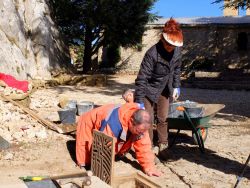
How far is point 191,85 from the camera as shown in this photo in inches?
789

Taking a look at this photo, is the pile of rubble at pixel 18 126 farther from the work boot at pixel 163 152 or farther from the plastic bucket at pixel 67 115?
the work boot at pixel 163 152

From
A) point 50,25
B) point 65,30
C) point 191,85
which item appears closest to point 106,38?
point 65,30

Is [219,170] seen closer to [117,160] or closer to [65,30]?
[117,160]

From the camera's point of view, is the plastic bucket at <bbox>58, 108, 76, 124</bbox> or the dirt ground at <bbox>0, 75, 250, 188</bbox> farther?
the plastic bucket at <bbox>58, 108, 76, 124</bbox>

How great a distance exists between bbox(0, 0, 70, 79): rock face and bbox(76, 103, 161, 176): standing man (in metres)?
9.93

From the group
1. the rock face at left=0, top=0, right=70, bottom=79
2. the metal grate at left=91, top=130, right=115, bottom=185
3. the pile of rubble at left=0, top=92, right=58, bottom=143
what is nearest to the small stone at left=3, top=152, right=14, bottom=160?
the pile of rubble at left=0, top=92, right=58, bottom=143

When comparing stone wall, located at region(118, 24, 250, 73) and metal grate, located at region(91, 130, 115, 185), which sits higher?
stone wall, located at region(118, 24, 250, 73)

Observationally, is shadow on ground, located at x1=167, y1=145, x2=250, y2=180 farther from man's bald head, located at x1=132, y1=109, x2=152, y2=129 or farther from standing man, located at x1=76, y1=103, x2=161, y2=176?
man's bald head, located at x1=132, y1=109, x2=152, y2=129

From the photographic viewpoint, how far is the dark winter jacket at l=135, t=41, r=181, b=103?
6070 millimetres

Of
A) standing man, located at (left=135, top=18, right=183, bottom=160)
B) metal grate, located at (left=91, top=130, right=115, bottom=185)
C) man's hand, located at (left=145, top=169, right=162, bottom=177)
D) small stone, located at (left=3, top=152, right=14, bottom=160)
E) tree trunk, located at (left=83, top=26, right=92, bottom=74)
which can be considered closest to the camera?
metal grate, located at (left=91, top=130, right=115, bottom=185)

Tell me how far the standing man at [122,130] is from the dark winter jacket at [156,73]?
1.53 feet

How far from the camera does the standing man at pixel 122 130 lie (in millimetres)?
5305

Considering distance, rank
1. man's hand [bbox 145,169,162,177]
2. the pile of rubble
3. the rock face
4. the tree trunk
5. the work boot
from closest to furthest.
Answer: man's hand [bbox 145,169,162,177] < the work boot < the pile of rubble < the rock face < the tree trunk

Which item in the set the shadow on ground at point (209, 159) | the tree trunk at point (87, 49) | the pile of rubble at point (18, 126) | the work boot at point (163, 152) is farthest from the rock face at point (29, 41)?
the work boot at point (163, 152)
